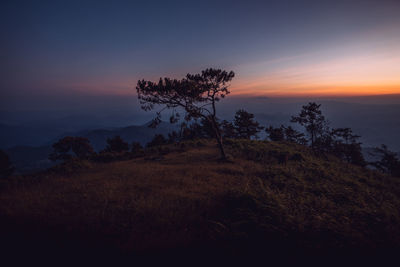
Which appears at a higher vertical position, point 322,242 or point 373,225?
point 322,242

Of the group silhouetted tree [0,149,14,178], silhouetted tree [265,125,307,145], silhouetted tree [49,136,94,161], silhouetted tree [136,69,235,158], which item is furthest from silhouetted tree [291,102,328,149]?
silhouetted tree [0,149,14,178]

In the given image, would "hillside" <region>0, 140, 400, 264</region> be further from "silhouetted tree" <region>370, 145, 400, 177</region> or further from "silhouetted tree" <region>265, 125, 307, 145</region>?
"silhouetted tree" <region>265, 125, 307, 145</region>

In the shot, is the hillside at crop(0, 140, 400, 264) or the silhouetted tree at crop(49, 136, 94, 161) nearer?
the hillside at crop(0, 140, 400, 264)

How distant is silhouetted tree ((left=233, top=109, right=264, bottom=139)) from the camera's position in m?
39.5

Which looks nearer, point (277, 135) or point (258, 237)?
point (258, 237)

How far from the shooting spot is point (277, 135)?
45406 mm

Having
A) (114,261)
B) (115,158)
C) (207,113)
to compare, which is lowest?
(115,158)

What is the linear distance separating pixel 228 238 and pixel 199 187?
4017 millimetres

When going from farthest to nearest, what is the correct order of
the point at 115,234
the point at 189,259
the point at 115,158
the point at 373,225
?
the point at 115,158, the point at 373,225, the point at 115,234, the point at 189,259

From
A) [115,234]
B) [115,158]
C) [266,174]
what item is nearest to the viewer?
[115,234]

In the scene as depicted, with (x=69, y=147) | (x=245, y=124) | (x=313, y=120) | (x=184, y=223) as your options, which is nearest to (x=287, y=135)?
(x=245, y=124)

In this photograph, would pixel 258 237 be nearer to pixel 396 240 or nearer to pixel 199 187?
pixel 396 240

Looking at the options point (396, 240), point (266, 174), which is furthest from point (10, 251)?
point (266, 174)

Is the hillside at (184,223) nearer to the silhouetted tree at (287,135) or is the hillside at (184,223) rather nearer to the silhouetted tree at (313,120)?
the silhouetted tree at (313,120)
